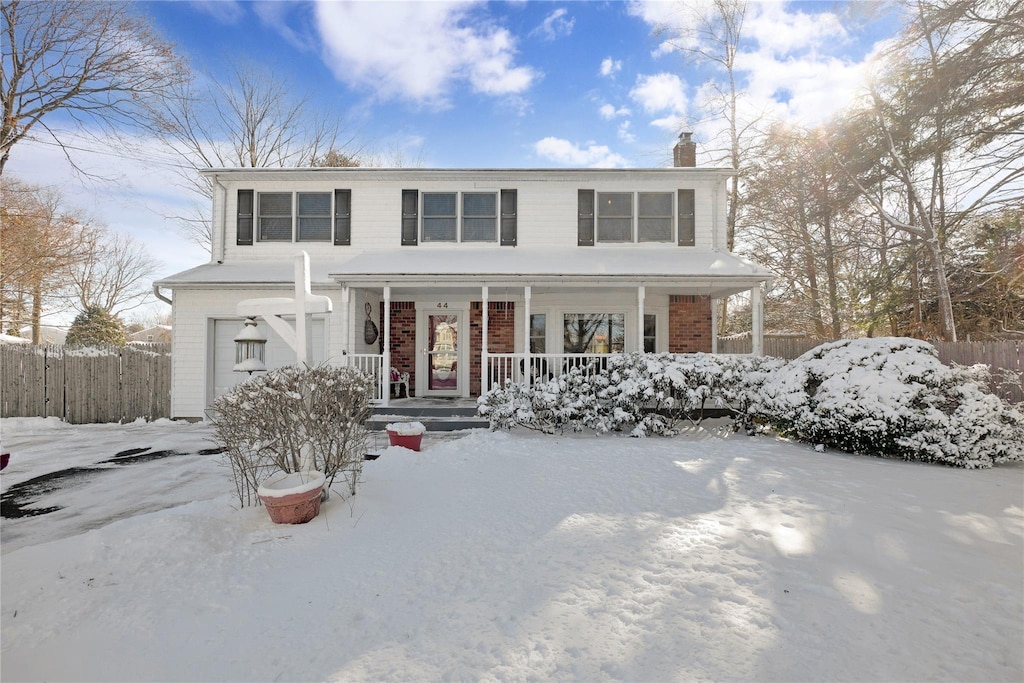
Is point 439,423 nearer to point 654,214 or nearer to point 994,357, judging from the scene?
point 654,214

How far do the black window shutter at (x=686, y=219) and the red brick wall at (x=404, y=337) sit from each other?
6.50 m

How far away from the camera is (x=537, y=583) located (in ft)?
8.68

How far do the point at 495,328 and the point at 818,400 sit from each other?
658cm

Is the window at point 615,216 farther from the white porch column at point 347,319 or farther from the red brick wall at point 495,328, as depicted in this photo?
the white porch column at point 347,319

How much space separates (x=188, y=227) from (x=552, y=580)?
21.2 m

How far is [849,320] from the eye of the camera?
14461 millimetres

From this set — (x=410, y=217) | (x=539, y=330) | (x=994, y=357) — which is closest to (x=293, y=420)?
(x=539, y=330)

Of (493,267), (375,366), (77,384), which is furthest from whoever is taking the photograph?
(77,384)

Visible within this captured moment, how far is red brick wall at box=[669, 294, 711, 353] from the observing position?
10.5 meters

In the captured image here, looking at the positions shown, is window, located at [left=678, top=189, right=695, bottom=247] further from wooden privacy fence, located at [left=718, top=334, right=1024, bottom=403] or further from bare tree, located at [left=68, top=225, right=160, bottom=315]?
bare tree, located at [left=68, top=225, right=160, bottom=315]

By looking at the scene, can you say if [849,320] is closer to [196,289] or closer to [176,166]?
[196,289]

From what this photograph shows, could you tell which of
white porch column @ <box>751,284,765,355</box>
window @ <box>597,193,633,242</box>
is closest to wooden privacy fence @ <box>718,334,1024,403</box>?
white porch column @ <box>751,284,765,355</box>

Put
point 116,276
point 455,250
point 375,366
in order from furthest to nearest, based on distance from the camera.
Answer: point 116,276 → point 455,250 → point 375,366

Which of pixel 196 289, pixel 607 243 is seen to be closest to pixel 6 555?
pixel 196 289
